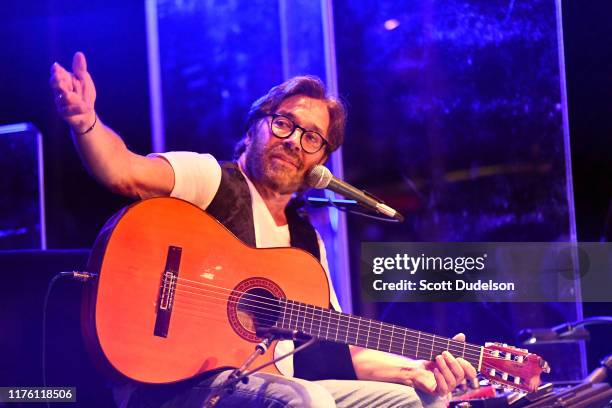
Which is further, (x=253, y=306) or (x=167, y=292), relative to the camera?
(x=253, y=306)

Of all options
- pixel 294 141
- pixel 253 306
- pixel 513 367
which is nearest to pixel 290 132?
pixel 294 141

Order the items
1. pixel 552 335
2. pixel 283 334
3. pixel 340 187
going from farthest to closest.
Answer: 1. pixel 552 335
2. pixel 340 187
3. pixel 283 334

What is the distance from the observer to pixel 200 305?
2.28 meters

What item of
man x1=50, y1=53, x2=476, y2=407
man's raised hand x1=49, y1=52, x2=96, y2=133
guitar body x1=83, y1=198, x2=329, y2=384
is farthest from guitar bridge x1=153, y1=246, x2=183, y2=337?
man's raised hand x1=49, y1=52, x2=96, y2=133

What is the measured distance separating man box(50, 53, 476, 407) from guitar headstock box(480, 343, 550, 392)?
Result: 9 cm

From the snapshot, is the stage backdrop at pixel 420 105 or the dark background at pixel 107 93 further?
the stage backdrop at pixel 420 105

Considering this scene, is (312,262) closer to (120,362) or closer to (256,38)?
(120,362)

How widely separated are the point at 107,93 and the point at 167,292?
202 cm

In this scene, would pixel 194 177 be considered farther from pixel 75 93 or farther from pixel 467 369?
pixel 467 369

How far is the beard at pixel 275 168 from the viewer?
2.78 meters

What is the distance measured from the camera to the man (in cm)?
221

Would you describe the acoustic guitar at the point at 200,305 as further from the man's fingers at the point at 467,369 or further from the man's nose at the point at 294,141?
the man's nose at the point at 294,141

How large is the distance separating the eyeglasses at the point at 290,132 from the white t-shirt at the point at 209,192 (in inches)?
9.5

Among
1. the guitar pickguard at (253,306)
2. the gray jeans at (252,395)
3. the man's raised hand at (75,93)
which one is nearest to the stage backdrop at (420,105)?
the guitar pickguard at (253,306)
